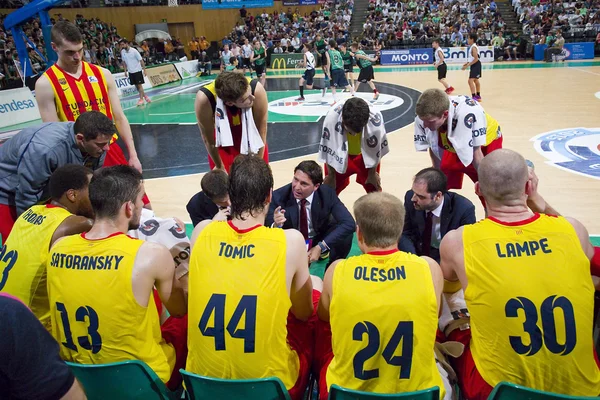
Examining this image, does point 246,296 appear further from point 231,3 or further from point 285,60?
point 231,3

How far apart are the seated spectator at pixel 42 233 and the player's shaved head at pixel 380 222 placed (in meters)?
1.53

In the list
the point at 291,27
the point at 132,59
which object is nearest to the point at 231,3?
the point at 291,27

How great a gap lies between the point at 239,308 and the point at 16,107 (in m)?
12.4

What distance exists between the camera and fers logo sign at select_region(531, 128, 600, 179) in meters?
6.38

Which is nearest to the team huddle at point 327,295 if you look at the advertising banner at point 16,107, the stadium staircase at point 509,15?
the advertising banner at point 16,107

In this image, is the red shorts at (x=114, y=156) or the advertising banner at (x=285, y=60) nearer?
the red shorts at (x=114, y=156)

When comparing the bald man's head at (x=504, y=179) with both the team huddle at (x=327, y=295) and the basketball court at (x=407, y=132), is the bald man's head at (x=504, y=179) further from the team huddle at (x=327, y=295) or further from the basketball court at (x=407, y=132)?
the basketball court at (x=407, y=132)

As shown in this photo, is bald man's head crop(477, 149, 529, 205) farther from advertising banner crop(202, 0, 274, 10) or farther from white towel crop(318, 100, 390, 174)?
advertising banner crop(202, 0, 274, 10)

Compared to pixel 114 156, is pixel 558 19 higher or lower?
higher

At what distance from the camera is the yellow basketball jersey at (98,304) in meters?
1.95

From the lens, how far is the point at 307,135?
9.07 metres

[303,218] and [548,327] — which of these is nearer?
[548,327]

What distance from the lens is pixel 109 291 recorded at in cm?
194

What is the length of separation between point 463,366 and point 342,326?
70cm
